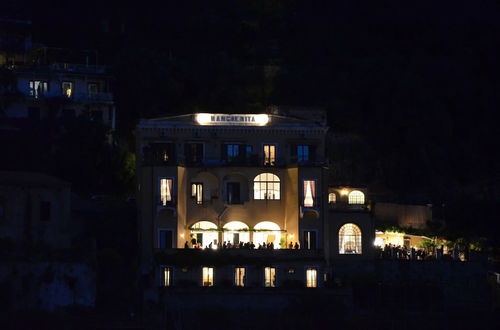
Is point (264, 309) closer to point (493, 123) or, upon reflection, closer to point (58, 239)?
point (58, 239)

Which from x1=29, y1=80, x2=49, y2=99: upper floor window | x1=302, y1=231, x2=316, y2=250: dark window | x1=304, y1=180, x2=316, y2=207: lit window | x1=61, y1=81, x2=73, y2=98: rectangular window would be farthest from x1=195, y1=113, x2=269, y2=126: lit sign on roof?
x1=61, y1=81, x2=73, y2=98: rectangular window

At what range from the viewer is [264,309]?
193 feet

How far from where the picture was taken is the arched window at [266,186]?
65.4 meters

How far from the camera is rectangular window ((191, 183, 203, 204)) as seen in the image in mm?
64812

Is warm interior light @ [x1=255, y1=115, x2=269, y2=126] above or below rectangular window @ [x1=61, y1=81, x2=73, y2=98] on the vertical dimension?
below

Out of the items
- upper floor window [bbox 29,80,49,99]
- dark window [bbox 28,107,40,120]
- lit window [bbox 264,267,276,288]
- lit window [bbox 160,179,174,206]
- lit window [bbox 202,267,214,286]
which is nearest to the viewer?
lit window [bbox 202,267,214,286]

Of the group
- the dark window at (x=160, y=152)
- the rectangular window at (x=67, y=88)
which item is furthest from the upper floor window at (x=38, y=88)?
the dark window at (x=160, y=152)

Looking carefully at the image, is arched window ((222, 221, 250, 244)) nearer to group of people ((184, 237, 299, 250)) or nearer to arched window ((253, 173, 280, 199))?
group of people ((184, 237, 299, 250))

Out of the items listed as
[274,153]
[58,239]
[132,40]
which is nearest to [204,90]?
[132,40]

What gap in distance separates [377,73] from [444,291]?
36.6 m

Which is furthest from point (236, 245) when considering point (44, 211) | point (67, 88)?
point (67, 88)

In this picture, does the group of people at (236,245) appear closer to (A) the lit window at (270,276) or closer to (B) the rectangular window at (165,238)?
(B) the rectangular window at (165,238)

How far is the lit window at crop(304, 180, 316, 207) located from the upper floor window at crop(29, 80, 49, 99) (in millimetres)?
25385

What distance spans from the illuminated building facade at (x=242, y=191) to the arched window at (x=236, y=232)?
57 mm
